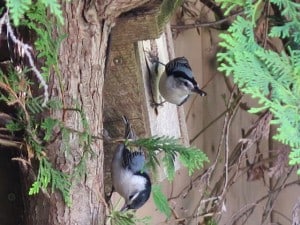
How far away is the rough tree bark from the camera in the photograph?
3.80ft

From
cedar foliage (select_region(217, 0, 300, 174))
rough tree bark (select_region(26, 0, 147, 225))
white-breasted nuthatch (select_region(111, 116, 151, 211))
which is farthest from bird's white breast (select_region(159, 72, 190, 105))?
cedar foliage (select_region(217, 0, 300, 174))

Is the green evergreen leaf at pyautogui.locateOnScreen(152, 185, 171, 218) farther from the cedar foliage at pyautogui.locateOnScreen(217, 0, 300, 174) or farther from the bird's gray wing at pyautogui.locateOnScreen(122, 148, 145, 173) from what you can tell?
the cedar foliage at pyautogui.locateOnScreen(217, 0, 300, 174)

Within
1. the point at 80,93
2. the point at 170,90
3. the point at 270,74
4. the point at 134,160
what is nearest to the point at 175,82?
the point at 170,90

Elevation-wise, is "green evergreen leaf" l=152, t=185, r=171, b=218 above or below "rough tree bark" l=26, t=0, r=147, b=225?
below

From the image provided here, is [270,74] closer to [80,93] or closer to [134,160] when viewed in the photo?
[80,93]

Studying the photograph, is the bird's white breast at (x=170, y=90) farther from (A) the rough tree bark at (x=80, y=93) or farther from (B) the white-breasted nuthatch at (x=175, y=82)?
(A) the rough tree bark at (x=80, y=93)

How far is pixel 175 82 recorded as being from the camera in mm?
1526

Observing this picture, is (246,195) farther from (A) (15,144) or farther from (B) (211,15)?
(A) (15,144)

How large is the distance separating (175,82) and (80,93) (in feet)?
1.25

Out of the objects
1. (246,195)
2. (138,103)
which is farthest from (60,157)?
(246,195)

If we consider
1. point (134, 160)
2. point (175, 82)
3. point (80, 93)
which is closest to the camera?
point (80, 93)

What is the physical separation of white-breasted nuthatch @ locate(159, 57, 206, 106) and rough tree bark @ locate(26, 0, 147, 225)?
0.95ft

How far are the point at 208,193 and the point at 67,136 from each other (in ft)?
2.97

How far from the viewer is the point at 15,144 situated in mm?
1146
